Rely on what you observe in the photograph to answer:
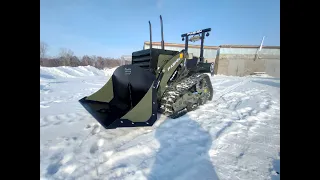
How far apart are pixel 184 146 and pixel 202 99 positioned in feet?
9.01

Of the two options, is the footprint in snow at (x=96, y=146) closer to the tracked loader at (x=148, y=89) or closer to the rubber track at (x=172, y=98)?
the tracked loader at (x=148, y=89)

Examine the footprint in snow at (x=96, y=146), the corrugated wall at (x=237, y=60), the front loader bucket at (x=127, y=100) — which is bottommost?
the footprint in snow at (x=96, y=146)

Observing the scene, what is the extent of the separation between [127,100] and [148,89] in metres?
0.83

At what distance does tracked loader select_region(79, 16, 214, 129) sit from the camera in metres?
3.39

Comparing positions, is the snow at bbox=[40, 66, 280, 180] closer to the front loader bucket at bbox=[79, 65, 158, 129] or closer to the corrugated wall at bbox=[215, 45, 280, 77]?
the front loader bucket at bbox=[79, 65, 158, 129]

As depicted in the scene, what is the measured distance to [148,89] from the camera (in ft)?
11.5

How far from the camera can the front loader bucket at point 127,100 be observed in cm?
299

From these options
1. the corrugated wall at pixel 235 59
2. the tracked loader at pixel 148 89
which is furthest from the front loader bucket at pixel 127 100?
the corrugated wall at pixel 235 59

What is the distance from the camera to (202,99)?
17.1 ft

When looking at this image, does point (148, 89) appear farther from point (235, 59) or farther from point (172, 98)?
point (235, 59)

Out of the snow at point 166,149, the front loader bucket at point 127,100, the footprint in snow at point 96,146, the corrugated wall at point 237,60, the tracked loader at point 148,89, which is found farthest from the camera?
the corrugated wall at point 237,60
